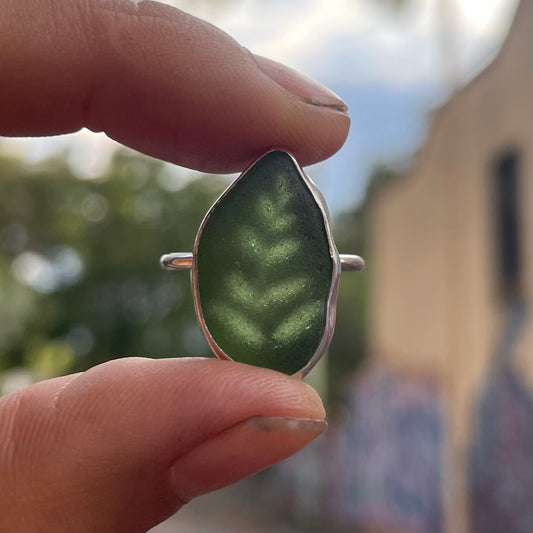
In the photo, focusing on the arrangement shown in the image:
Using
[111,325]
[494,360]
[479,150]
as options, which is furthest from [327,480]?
[111,325]

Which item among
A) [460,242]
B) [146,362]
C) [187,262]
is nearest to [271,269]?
[187,262]

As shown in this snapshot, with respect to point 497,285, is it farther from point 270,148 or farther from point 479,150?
point 270,148

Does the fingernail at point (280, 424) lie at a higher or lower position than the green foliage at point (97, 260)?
higher

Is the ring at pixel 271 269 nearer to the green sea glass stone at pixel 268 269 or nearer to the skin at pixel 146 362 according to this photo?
the green sea glass stone at pixel 268 269

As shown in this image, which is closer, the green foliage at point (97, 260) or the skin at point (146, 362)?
the skin at point (146, 362)

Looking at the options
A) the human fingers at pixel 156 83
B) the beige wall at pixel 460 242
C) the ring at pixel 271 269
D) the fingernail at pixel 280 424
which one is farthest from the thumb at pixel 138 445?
the beige wall at pixel 460 242

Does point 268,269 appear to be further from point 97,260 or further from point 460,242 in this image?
point 97,260

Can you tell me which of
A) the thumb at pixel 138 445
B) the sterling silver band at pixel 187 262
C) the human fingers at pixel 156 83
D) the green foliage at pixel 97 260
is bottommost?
the green foliage at pixel 97 260
